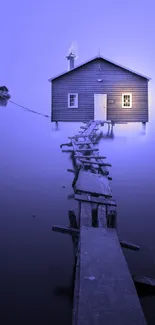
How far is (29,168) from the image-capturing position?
1099 cm

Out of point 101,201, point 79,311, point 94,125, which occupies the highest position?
point 94,125

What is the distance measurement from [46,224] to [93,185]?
56.2 inches

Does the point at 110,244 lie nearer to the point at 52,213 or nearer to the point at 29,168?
the point at 52,213

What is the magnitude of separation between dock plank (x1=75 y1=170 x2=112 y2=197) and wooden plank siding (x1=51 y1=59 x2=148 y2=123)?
53.5 feet

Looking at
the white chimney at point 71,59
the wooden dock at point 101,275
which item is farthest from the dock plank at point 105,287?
the white chimney at point 71,59

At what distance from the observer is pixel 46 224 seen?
20.6 ft

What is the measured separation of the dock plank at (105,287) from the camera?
2.83 meters

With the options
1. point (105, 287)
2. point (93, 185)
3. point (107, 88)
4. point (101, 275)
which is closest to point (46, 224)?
point (93, 185)

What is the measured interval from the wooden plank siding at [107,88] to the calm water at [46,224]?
31.1 feet

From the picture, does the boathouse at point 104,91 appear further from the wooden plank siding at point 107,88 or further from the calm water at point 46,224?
the calm water at point 46,224

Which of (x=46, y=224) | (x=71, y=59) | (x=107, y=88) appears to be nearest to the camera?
(x=46, y=224)

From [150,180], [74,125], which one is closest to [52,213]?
[150,180]

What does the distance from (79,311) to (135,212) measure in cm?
438

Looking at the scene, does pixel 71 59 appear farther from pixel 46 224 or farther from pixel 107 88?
pixel 46 224
